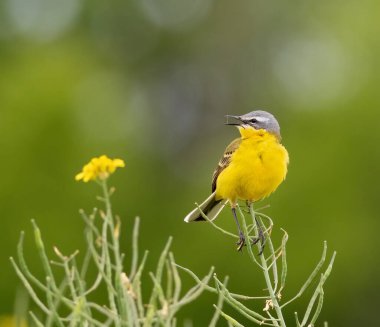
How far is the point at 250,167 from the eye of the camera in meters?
6.08

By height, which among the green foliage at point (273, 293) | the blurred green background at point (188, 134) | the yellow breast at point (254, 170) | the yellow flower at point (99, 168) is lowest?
the blurred green background at point (188, 134)

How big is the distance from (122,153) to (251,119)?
18175 mm

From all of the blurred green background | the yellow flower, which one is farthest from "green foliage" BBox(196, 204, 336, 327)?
the blurred green background

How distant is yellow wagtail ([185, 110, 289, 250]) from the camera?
6.01 metres

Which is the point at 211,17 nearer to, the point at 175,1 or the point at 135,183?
the point at 175,1

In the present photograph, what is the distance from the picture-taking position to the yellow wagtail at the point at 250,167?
6.01m

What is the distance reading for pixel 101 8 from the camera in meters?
34.6

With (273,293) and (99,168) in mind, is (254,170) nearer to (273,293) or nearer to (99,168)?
(273,293)

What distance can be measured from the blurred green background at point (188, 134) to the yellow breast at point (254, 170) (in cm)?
1492

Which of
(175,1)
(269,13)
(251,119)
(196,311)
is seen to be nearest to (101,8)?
(175,1)

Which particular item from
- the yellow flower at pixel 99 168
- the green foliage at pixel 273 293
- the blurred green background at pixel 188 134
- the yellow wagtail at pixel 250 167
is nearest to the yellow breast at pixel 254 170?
the yellow wagtail at pixel 250 167

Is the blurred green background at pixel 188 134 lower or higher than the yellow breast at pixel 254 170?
lower

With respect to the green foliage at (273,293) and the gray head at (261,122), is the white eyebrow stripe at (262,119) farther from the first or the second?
the green foliage at (273,293)

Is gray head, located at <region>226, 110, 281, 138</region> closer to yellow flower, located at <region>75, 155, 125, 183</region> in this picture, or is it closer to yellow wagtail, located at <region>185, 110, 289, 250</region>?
yellow wagtail, located at <region>185, 110, 289, 250</region>
